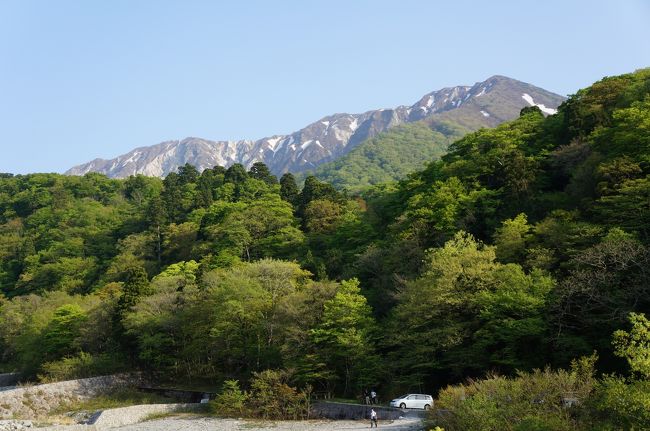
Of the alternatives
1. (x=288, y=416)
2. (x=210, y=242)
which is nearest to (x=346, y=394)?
(x=288, y=416)

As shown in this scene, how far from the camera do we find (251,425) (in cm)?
2503

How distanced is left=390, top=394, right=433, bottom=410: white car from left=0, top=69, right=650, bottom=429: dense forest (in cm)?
147

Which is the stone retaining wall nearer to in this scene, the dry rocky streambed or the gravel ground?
the dry rocky streambed

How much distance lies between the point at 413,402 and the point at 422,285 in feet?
18.0

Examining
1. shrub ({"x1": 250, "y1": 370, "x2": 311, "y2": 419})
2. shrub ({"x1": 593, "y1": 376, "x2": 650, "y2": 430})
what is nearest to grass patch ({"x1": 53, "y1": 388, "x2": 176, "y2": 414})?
shrub ({"x1": 250, "y1": 370, "x2": 311, "y2": 419})

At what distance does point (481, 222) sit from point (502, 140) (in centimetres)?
916

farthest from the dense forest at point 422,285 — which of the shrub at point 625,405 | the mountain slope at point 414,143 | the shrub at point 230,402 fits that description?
the mountain slope at point 414,143

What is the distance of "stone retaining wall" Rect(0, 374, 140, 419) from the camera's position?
30.8 m

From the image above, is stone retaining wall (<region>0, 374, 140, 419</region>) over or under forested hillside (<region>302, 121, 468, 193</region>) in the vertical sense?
under

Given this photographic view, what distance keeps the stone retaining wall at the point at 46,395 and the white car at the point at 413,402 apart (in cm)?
1994

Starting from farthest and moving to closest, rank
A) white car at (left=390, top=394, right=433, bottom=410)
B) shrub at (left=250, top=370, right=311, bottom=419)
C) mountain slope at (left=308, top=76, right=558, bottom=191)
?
mountain slope at (left=308, top=76, right=558, bottom=191)
shrub at (left=250, top=370, right=311, bottom=419)
white car at (left=390, top=394, right=433, bottom=410)

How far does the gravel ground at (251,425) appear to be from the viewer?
868 inches

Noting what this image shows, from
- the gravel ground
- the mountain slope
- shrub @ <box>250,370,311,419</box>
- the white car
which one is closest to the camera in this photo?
the gravel ground

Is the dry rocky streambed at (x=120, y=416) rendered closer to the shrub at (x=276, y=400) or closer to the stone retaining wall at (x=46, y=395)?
the stone retaining wall at (x=46, y=395)
